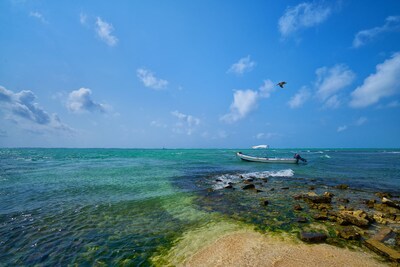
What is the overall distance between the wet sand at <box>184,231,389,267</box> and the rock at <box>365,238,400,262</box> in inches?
16.1

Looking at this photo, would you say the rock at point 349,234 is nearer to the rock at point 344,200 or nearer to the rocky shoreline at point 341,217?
the rocky shoreline at point 341,217

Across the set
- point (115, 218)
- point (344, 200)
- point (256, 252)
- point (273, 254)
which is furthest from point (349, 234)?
point (115, 218)

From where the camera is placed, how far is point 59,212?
35.1 feet

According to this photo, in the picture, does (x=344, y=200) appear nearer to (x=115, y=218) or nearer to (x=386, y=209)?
(x=386, y=209)

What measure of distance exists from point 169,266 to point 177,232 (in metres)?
2.34

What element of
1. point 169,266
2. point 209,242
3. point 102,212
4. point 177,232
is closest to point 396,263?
point 209,242

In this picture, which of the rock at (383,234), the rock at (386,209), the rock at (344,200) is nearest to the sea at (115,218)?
the rock at (344,200)

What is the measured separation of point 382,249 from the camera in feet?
20.6

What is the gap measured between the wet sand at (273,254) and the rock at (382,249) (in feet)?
1.34

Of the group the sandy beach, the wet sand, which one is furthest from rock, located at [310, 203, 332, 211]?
the wet sand

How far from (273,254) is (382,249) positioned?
3.36 meters

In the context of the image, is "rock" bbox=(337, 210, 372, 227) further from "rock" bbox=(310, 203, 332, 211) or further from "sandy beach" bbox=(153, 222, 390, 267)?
"sandy beach" bbox=(153, 222, 390, 267)

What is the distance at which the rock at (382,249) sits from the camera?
5849mm

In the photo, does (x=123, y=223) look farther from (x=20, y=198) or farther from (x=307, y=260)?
(x=20, y=198)
